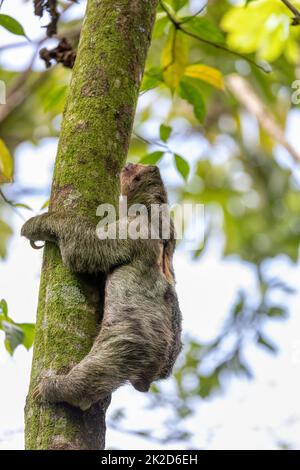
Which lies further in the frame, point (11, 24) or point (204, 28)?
point (204, 28)

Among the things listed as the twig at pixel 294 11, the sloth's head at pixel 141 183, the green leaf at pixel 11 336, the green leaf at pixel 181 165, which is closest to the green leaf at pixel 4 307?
the green leaf at pixel 11 336

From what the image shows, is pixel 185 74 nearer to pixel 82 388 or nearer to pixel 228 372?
pixel 82 388

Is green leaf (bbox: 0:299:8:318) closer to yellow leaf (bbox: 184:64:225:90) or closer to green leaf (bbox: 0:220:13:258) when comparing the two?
yellow leaf (bbox: 184:64:225:90)

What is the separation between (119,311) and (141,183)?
→ 2123mm

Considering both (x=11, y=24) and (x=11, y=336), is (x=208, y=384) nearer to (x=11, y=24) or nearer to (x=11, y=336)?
(x=11, y=336)

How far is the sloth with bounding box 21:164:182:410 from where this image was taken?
14.6ft

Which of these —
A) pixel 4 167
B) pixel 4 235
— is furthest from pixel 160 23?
pixel 4 235

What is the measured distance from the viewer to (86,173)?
478 cm

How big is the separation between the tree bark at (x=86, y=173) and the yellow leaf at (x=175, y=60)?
1271 millimetres

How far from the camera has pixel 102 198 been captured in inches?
189

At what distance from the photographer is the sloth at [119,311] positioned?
445 cm

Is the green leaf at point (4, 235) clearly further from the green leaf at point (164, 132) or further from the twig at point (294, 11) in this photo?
the twig at point (294, 11)
